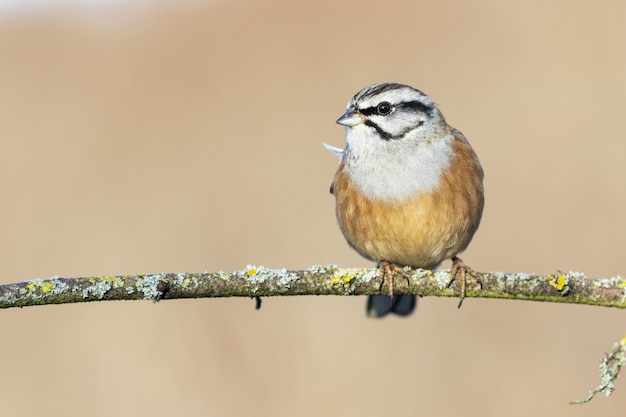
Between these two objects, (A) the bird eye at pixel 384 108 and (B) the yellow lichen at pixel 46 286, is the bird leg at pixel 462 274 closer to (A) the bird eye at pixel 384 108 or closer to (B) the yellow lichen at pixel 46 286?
(A) the bird eye at pixel 384 108

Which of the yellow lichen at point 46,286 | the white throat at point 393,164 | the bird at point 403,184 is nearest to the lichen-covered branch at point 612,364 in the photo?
the bird at point 403,184

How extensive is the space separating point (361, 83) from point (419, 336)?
5.10m

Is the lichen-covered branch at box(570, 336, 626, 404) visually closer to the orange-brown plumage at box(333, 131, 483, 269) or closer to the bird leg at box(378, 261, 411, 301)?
the bird leg at box(378, 261, 411, 301)

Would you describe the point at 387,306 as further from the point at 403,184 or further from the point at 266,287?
the point at 266,287

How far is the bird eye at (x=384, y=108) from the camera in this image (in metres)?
5.71

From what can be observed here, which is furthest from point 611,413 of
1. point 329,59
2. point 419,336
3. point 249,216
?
point 329,59

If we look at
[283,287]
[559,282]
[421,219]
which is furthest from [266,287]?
[421,219]

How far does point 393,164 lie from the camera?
566 centimetres

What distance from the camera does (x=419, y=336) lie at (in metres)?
9.77

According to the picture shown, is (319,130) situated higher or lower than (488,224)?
higher

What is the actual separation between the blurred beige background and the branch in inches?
200

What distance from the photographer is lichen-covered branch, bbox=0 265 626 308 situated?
12.9 feet

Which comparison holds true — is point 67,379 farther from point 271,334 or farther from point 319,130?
point 319,130

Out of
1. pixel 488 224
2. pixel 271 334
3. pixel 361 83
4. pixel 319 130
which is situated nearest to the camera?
pixel 271 334
